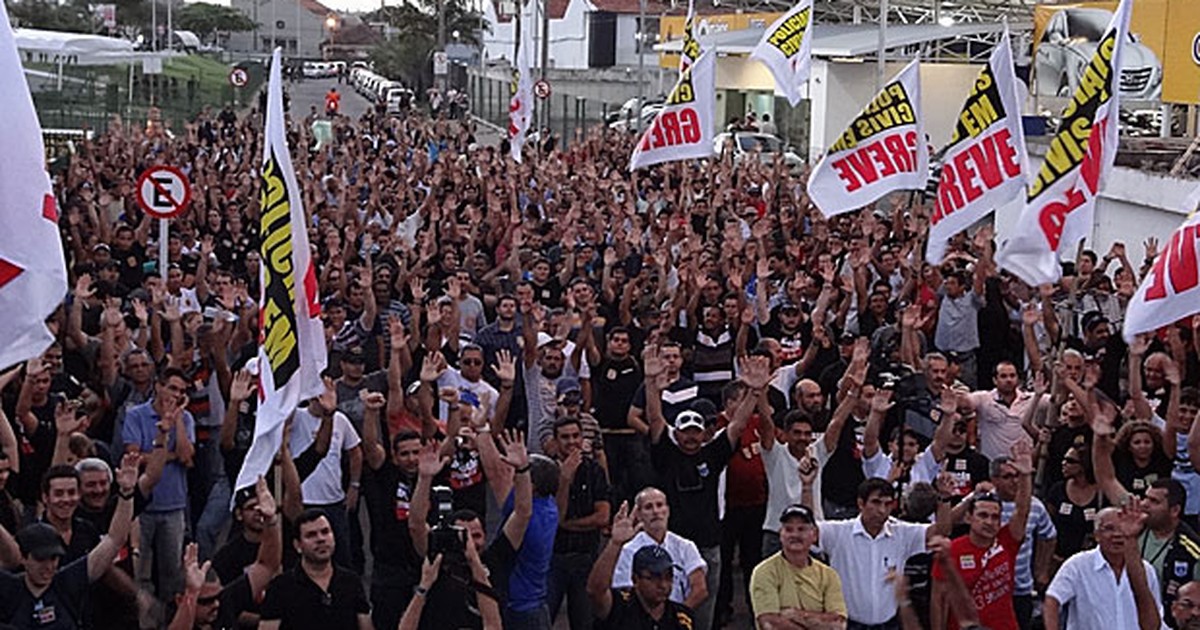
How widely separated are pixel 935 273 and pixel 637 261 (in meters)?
2.46

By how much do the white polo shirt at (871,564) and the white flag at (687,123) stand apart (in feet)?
32.5

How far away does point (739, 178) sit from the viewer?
69.4 ft

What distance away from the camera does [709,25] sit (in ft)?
159

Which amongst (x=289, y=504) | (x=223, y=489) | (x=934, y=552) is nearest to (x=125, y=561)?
(x=289, y=504)

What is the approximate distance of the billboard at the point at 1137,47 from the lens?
22656 millimetres

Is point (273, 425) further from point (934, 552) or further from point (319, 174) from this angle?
point (319, 174)

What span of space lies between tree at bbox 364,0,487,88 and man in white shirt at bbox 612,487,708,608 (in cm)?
7179

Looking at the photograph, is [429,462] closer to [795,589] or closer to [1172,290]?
[795,589]

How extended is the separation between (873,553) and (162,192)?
7513 millimetres

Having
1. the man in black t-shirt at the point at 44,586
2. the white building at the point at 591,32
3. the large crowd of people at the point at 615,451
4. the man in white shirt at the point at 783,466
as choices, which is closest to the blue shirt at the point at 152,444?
the large crowd of people at the point at 615,451

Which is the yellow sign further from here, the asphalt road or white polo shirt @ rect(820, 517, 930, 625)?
white polo shirt @ rect(820, 517, 930, 625)

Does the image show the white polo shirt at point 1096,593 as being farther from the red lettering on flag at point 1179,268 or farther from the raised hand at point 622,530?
the raised hand at point 622,530

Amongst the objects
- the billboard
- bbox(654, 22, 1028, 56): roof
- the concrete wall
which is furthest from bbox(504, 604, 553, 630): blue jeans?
the concrete wall

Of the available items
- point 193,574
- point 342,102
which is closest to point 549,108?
point 342,102
